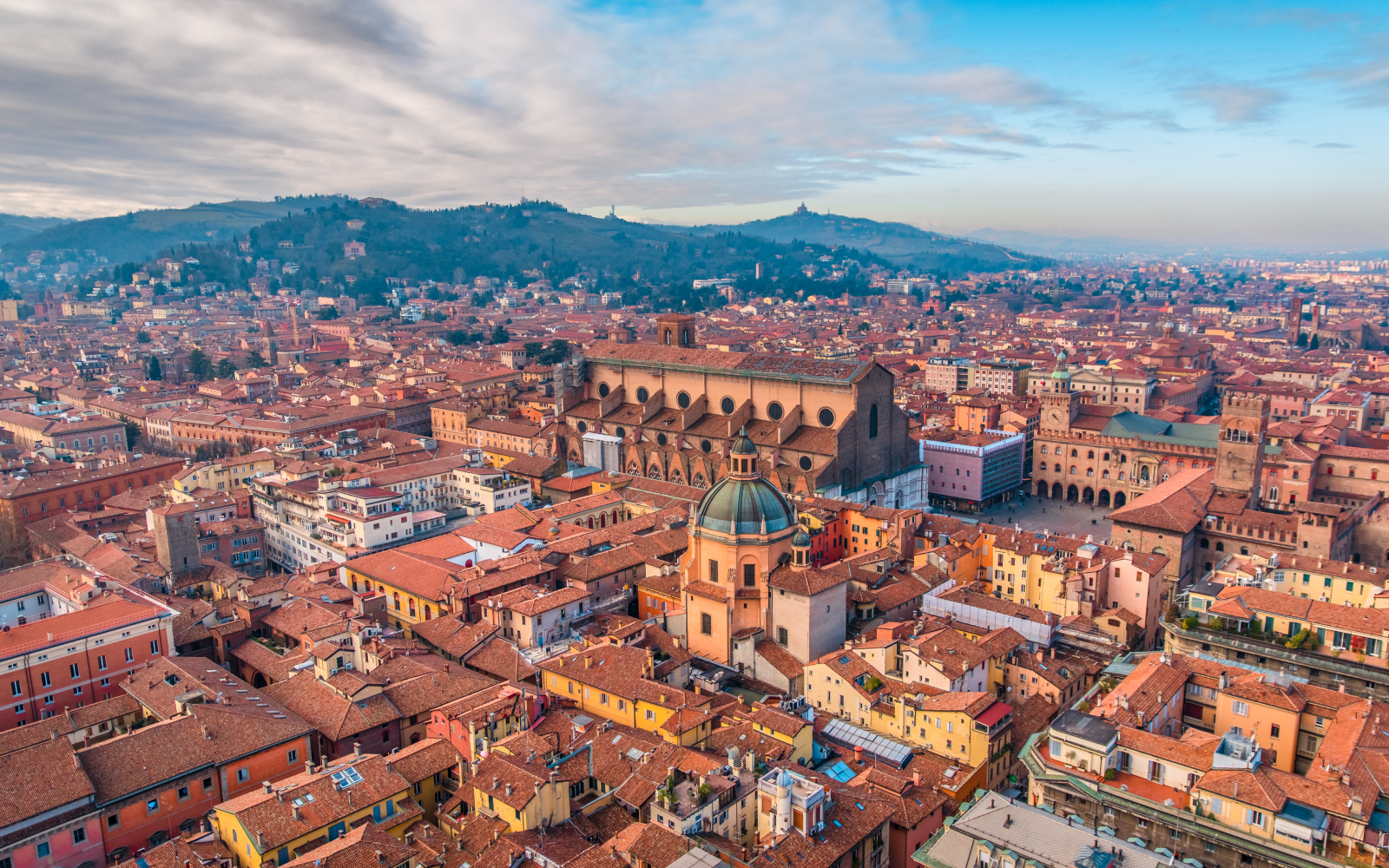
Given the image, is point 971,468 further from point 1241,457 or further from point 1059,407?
point 1241,457

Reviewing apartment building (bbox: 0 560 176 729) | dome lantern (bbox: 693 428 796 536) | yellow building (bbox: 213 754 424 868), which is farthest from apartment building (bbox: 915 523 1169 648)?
apartment building (bbox: 0 560 176 729)

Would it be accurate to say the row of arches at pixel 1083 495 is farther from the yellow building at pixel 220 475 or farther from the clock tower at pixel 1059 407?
the yellow building at pixel 220 475

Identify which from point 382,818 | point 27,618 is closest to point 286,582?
point 27,618

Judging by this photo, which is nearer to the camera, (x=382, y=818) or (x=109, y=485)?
(x=382, y=818)

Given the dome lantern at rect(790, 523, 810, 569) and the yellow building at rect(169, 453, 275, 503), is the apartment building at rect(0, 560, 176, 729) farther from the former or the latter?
the dome lantern at rect(790, 523, 810, 569)

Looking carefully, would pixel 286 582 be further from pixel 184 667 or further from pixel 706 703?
pixel 706 703
